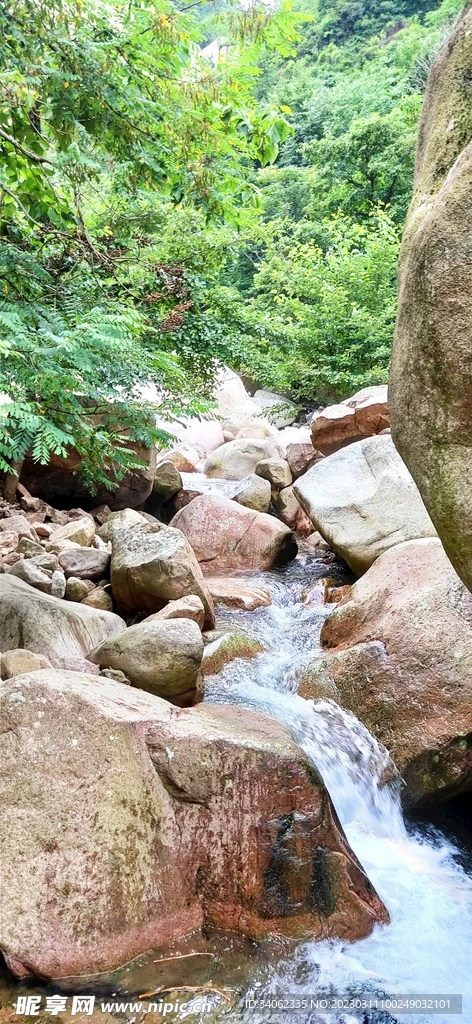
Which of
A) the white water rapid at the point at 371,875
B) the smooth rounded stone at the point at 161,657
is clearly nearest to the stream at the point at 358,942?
the white water rapid at the point at 371,875

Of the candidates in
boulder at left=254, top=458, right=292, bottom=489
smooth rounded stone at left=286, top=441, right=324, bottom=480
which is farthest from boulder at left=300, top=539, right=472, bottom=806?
smooth rounded stone at left=286, top=441, right=324, bottom=480

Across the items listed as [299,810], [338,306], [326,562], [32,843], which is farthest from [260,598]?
[338,306]

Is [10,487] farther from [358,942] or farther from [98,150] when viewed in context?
[358,942]

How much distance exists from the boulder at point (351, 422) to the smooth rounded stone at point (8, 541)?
4971 millimetres

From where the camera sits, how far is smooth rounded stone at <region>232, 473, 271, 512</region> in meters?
10.7

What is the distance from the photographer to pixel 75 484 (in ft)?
33.3

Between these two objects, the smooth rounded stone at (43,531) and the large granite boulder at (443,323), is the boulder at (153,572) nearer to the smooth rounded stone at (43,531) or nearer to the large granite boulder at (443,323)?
the smooth rounded stone at (43,531)

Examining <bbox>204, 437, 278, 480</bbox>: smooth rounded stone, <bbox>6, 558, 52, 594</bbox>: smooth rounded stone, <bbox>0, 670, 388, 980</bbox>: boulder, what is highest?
<bbox>0, 670, 388, 980</bbox>: boulder

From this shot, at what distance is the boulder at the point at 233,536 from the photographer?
30.1 ft

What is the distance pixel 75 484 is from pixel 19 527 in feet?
6.62

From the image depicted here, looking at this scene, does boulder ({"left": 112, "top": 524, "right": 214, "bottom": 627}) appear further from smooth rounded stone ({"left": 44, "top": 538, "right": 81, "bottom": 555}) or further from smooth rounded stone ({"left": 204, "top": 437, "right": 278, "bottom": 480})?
smooth rounded stone ({"left": 204, "top": 437, "right": 278, "bottom": 480})

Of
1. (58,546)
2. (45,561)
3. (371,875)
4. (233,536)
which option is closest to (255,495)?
(233,536)

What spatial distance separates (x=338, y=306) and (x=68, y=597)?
32.5 ft

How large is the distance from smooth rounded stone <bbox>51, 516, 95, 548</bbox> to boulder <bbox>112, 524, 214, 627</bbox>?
1351 millimetres
